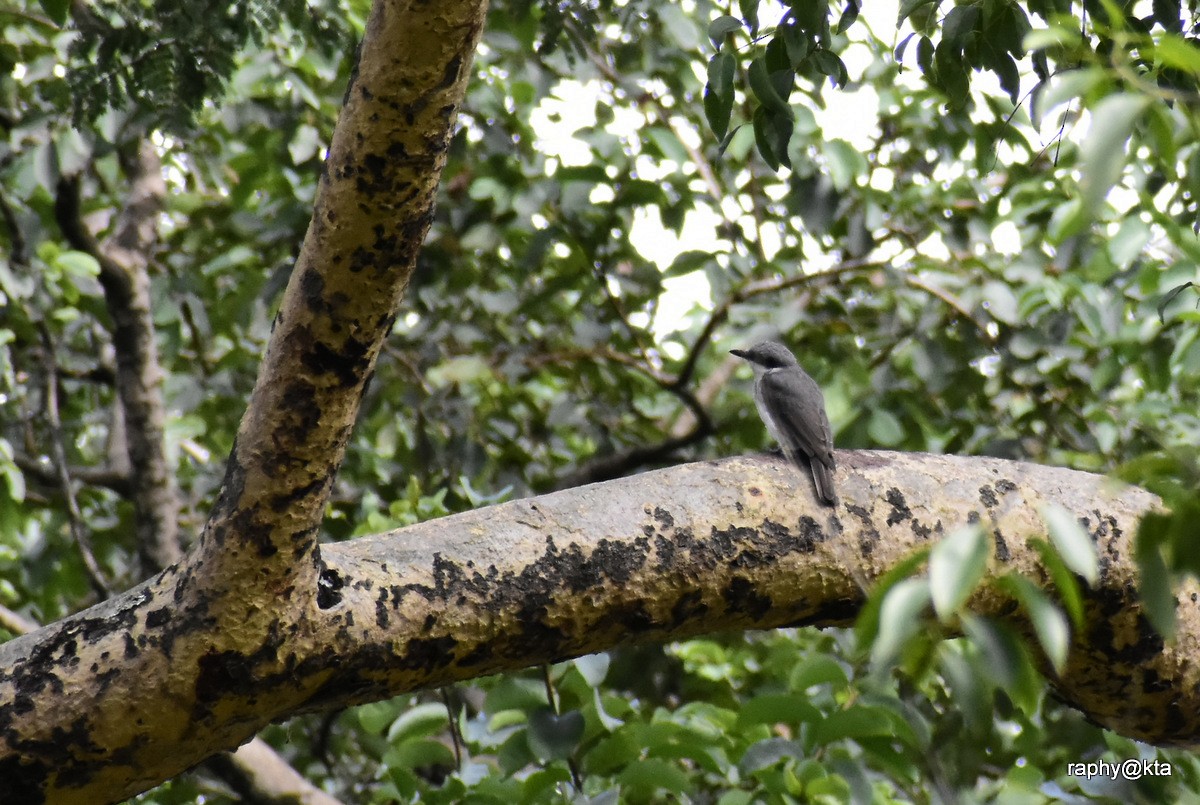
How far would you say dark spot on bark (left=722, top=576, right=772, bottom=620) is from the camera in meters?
2.46

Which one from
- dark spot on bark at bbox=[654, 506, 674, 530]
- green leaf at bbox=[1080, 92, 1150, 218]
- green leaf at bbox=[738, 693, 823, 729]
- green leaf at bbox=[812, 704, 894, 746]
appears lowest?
green leaf at bbox=[812, 704, 894, 746]

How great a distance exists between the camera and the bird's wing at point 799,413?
10.4ft

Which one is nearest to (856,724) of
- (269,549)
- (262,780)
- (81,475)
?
(269,549)

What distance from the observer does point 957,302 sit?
463 centimetres

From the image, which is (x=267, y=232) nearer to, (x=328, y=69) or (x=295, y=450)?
(x=328, y=69)

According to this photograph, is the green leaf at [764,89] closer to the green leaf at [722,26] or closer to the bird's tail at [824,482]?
the green leaf at [722,26]

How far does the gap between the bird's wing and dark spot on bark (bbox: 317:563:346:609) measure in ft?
3.74

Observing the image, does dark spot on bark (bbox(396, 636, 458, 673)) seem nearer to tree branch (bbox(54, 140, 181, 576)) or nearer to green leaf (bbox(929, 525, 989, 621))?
green leaf (bbox(929, 525, 989, 621))

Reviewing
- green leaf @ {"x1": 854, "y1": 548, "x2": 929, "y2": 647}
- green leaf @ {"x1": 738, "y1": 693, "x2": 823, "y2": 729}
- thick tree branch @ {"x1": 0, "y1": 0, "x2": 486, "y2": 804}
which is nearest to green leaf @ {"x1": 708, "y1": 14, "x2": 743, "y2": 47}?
thick tree branch @ {"x1": 0, "y1": 0, "x2": 486, "y2": 804}

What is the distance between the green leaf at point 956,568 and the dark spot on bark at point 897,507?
5.33 ft

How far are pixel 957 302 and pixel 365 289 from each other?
127 inches

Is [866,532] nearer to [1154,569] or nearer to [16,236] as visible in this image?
[1154,569]

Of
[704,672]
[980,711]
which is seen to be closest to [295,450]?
[980,711]

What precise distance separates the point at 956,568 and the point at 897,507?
5.61ft
